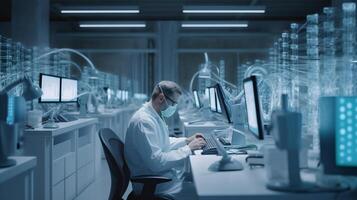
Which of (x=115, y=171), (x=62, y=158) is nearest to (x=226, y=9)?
(x=62, y=158)

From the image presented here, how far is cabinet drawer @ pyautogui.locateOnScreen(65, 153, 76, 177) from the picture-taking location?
3.36 metres

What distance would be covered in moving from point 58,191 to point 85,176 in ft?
3.01

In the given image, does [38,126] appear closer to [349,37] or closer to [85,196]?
[85,196]

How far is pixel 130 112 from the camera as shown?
8.55 meters

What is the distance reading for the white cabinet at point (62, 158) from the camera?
2879mm

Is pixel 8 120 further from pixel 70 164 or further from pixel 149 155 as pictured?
pixel 70 164

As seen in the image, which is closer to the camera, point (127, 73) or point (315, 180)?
point (315, 180)

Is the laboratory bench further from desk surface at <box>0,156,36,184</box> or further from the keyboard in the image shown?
desk surface at <box>0,156,36,184</box>

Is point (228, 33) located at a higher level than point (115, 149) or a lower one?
higher

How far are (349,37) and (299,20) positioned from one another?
6.92m

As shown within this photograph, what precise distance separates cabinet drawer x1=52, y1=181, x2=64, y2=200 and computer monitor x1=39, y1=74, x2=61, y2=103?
2.82ft

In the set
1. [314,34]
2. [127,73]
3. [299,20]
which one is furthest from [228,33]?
[314,34]

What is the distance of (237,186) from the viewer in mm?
1319

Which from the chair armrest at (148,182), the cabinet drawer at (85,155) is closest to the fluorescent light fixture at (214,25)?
the cabinet drawer at (85,155)
